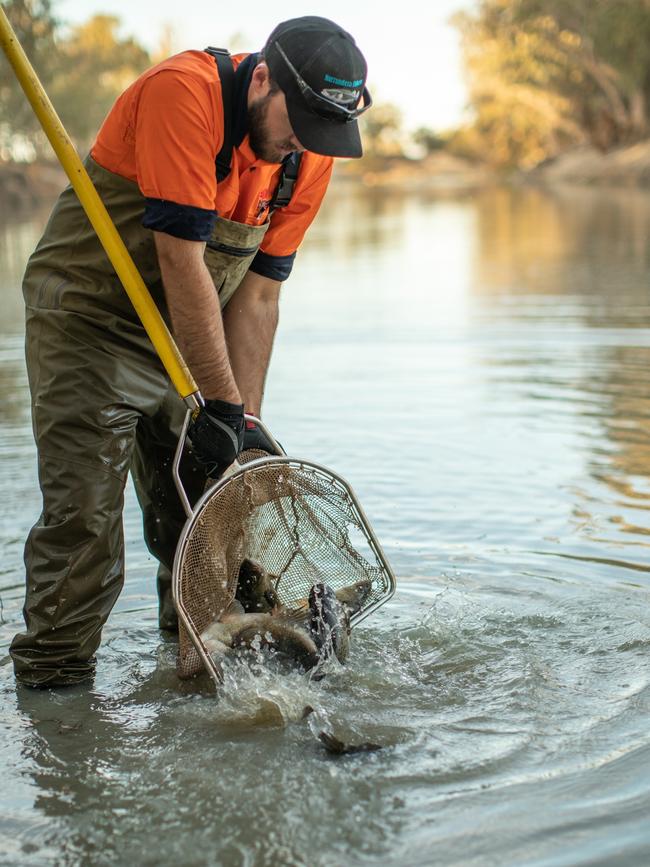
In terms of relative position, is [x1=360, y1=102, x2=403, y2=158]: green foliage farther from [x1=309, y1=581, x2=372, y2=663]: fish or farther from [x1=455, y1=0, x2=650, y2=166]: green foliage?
[x1=309, y1=581, x2=372, y2=663]: fish

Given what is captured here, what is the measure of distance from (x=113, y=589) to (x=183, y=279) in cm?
107

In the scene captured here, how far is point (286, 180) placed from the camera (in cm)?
377

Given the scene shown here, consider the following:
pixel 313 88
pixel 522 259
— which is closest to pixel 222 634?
pixel 313 88

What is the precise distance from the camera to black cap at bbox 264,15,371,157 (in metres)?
3.31

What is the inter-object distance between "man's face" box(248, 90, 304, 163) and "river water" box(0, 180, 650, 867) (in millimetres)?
1594

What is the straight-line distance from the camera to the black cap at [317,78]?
331cm

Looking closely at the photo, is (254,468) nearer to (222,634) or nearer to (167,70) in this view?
(222,634)

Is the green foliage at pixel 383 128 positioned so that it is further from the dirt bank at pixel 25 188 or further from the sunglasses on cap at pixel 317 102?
the sunglasses on cap at pixel 317 102

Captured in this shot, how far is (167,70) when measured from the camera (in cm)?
329

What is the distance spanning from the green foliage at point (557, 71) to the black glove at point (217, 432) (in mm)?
48660

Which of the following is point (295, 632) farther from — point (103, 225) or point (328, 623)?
point (103, 225)

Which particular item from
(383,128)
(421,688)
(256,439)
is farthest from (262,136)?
(383,128)

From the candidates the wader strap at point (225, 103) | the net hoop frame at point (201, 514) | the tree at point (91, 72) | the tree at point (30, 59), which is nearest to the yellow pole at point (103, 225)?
the net hoop frame at point (201, 514)

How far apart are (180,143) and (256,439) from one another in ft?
3.75
